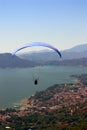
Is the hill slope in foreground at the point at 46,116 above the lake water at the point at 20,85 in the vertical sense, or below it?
below

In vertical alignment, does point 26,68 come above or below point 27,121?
above

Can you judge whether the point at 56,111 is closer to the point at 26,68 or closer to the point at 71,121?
the point at 71,121

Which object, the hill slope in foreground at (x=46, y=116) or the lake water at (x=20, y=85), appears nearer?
the hill slope in foreground at (x=46, y=116)

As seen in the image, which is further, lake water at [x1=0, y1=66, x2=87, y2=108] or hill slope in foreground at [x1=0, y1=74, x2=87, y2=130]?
lake water at [x1=0, y1=66, x2=87, y2=108]

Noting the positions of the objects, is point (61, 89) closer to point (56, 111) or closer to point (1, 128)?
point (56, 111)

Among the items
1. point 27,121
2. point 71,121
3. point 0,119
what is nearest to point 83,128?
point 71,121

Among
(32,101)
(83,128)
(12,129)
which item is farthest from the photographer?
(32,101)

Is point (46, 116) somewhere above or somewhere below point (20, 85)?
below

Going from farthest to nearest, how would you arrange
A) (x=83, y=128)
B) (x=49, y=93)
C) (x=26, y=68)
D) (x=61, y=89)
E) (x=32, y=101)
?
(x=26, y=68), (x=61, y=89), (x=49, y=93), (x=32, y=101), (x=83, y=128)

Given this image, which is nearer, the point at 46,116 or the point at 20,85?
the point at 46,116

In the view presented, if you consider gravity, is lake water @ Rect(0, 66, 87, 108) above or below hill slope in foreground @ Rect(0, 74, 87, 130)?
above

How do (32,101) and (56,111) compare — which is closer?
(56,111)
